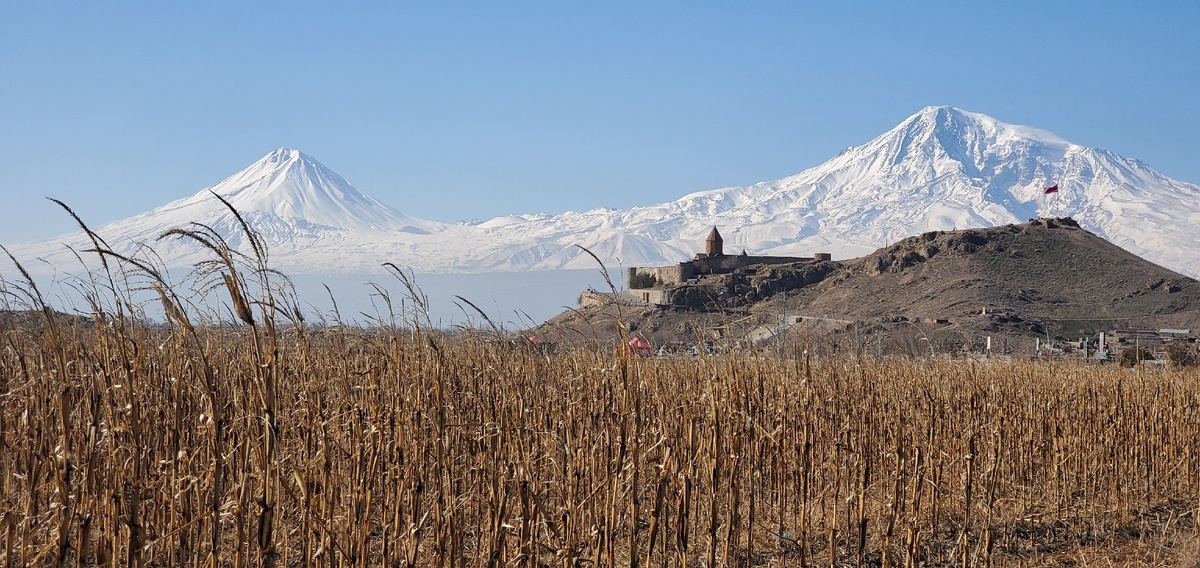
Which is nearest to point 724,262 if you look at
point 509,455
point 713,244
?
point 713,244

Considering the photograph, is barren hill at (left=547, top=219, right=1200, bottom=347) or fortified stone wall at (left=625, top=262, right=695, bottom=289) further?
fortified stone wall at (left=625, top=262, right=695, bottom=289)

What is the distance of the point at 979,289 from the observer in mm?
44156

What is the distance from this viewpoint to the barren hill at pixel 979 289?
37562mm

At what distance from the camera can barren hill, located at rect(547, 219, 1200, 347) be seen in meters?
37.6

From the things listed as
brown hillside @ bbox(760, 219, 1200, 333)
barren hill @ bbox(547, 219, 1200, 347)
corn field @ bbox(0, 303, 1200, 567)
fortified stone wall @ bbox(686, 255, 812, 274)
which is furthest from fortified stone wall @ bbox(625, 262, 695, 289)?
corn field @ bbox(0, 303, 1200, 567)

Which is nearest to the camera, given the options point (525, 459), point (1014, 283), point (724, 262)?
point (525, 459)

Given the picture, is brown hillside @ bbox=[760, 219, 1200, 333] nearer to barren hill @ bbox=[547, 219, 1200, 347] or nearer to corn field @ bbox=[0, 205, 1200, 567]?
barren hill @ bbox=[547, 219, 1200, 347]

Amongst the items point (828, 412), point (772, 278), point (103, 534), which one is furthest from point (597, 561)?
point (772, 278)

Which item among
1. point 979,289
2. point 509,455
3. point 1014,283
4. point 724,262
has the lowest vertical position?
point 509,455

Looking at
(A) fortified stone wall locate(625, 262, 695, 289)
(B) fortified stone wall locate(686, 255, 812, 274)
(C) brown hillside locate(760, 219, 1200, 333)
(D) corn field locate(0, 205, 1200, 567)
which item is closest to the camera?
(D) corn field locate(0, 205, 1200, 567)

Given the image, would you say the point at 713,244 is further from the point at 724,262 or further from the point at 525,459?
the point at 525,459

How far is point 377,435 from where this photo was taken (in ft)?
10.0

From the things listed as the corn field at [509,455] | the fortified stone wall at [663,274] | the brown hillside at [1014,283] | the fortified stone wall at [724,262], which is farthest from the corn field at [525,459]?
the fortified stone wall at [724,262]

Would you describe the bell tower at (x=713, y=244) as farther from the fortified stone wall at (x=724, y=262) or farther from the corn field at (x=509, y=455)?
the corn field at (x=509, y=455)
